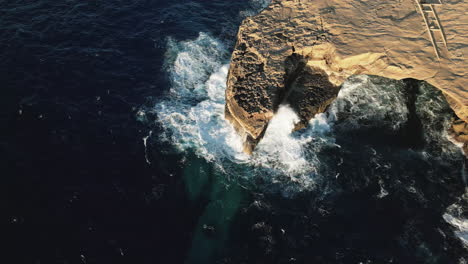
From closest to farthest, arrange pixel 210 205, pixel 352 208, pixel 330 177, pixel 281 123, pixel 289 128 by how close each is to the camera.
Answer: pixel 352 208 < pixel 210 205 < pixel 330 177 < pixel 289 128 < pixel 281 123

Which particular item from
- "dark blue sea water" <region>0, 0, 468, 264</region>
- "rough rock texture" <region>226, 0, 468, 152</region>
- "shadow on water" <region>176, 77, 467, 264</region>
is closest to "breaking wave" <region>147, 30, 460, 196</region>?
"dark blue sea water" <region>0, 0, 468, 264</region>

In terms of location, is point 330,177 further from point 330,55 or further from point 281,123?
point 330,55

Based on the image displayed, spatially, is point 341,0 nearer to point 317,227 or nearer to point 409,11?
point 409,11

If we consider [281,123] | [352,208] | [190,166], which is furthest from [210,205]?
[352,208]

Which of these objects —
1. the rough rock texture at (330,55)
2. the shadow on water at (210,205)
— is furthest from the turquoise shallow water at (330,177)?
the rough rock texture at (330,55)

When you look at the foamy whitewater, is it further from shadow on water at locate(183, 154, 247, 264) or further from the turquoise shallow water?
shadow on water at locate(183, 154, 247, 264)

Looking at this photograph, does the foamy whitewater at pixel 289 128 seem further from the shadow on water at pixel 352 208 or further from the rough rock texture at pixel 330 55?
the rough rock texture at pixel 330 55
